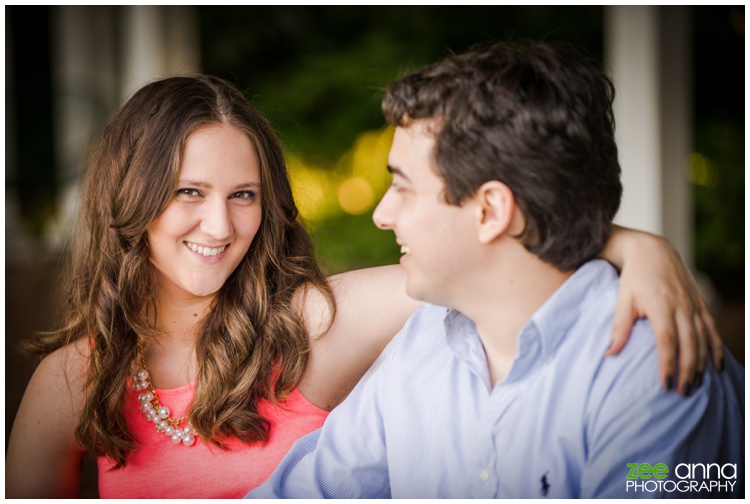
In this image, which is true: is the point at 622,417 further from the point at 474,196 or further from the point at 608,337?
the point at 474,196

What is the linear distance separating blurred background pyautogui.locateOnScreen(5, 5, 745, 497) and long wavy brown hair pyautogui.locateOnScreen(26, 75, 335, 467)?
6.05ft

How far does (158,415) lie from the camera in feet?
4.93

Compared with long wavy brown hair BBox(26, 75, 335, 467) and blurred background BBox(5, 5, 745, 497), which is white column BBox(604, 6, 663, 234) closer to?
blurred background BBox(5, 5, 745, 497)

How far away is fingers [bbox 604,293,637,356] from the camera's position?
1.14 meters

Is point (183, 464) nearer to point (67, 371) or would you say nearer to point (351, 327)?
point (67, 371)

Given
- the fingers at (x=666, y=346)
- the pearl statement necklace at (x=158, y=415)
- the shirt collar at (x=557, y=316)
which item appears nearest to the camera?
the fingers at (x=666, y=346)

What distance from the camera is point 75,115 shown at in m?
4.12

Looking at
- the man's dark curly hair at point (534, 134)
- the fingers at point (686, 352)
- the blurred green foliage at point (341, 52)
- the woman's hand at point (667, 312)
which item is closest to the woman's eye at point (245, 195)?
the man's dark curly hair at point (534, 134)

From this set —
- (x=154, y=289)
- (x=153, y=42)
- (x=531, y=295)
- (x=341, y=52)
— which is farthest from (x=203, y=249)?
(x=341, y=52)

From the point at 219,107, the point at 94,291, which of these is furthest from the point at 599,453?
the point at 94,291

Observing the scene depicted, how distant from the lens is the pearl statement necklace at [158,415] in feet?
4.91

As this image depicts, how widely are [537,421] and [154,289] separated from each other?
0.85m

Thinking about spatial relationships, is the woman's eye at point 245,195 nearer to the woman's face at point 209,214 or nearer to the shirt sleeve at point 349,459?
the woman's face at point 209,214

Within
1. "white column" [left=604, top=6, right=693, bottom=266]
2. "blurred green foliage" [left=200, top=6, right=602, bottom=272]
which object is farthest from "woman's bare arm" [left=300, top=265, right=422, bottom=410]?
"blurred green foliage" [left=200, top=6, right=602, bottom=272]
